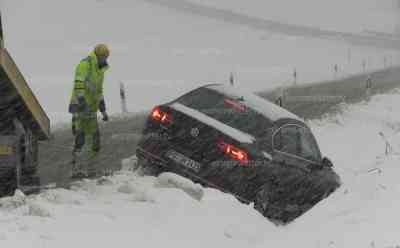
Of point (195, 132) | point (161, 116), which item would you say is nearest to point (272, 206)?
point (195, 132)

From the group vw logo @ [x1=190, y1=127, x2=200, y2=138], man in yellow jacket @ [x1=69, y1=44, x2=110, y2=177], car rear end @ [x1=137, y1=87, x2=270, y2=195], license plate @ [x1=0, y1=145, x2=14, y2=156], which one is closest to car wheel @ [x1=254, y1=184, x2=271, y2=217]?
car rear end @ [x1=137, y1=87, x2=270, y2=195]

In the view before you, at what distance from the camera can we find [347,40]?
158 feet

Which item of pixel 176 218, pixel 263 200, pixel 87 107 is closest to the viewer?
pixel 176 218

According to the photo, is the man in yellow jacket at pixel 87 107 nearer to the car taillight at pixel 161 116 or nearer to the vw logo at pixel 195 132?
A: the car taillight at pixel 161 116

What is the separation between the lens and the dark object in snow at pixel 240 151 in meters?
8.33

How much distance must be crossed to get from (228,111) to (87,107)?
193cm

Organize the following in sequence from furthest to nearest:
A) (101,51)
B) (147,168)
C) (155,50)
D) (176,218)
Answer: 1. (155,50)
2. (147,168)
3. (101,51)
4. (176,218)

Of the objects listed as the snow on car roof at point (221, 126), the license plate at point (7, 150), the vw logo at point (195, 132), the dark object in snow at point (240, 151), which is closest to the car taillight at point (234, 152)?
the dark object in snow at point (240, 151)

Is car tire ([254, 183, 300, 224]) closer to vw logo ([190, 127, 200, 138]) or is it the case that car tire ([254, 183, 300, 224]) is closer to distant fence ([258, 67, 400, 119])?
vw logo ([190, 127, 200, 138])

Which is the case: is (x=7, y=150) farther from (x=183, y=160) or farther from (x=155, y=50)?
(x=155, y=50)

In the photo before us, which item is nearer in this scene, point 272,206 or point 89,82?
point 272,206

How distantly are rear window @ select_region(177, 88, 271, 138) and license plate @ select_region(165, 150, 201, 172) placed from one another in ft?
2.13

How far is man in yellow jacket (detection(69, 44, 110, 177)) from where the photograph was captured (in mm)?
8805

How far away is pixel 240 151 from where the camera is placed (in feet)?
26.8
